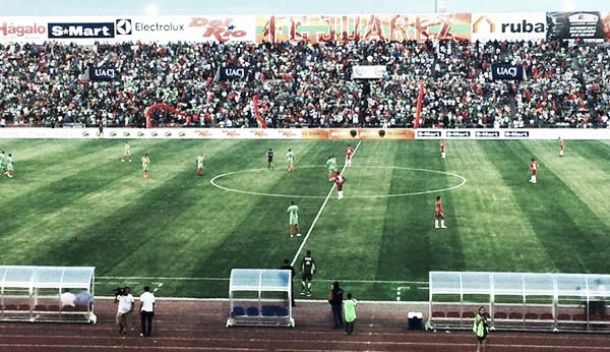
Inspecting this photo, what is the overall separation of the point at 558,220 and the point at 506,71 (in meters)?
52.6

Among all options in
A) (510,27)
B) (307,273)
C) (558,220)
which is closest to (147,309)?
(307,273)

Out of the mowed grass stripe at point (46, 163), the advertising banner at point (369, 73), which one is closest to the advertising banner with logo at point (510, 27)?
the advertising banner at point (369, 73)

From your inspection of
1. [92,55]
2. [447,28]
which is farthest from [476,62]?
[92,55]

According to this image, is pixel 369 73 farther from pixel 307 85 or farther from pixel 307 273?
pixel 307 273

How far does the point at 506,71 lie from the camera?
9262 centimetres

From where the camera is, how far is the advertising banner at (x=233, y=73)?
96750mm

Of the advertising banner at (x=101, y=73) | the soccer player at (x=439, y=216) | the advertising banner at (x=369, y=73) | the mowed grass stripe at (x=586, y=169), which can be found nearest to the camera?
the soccer player at (x=439, y=216)

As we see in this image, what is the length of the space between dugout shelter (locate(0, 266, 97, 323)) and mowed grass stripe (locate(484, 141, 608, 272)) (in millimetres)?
15598

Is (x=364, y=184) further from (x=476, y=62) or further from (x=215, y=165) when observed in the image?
(x=476, y=62)

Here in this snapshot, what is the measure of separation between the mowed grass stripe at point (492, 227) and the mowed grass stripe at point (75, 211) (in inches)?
566

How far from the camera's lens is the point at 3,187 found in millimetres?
52438

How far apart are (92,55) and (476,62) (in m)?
41.8

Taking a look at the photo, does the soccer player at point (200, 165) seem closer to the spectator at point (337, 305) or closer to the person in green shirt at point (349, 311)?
the spectator at point (337, 305)

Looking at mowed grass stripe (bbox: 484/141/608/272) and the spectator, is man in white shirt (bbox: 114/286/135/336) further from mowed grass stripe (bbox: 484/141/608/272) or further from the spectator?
mowed grass stripe (bbox: 484/141/608/272)
